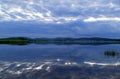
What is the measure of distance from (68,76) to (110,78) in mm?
4148

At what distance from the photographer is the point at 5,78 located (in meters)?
28.4

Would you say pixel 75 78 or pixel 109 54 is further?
pixel 109 54

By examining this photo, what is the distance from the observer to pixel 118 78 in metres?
29.5

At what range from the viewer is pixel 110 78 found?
29312 mm

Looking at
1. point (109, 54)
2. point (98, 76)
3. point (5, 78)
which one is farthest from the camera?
point (109, 54)

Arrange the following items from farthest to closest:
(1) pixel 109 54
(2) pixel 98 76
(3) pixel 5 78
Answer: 1. (1) pixel 109 54
2. (2) pixel 98 76
3. (3) pixel 5 78

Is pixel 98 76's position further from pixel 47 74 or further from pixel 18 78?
pixel 18 78

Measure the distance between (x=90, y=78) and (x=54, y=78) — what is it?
329 cm

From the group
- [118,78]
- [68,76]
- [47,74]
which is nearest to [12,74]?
[47,74]

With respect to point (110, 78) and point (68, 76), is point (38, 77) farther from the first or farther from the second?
point (110, 78)

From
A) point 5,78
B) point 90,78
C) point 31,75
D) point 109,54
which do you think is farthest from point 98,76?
point 109,54

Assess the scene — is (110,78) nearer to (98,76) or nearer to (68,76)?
(98,76)

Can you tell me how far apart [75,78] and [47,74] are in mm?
3683

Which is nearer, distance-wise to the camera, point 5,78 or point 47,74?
point 5,78
